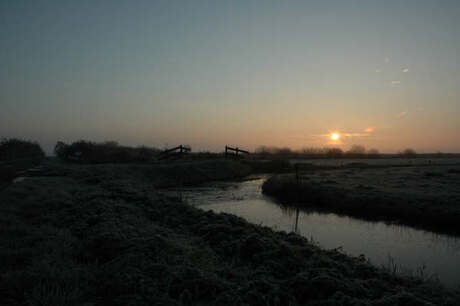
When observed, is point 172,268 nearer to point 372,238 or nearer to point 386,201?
point 372,238

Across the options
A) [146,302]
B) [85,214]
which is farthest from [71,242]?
[146,302]

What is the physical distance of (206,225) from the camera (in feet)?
34.8

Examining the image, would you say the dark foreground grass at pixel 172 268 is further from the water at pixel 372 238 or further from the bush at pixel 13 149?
the bush at pixel 13 149

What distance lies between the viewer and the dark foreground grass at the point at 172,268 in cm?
557

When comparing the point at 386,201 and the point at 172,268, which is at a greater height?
the point at 172,268

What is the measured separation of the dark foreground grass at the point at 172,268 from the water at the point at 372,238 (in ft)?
7.89

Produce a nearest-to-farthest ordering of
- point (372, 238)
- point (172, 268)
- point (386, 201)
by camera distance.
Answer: point (172, 268)
point (372, 238)
point (386, 201)

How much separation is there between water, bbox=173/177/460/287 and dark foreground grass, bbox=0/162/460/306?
2404mm

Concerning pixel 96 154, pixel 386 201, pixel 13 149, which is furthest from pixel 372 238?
pixel 13 149

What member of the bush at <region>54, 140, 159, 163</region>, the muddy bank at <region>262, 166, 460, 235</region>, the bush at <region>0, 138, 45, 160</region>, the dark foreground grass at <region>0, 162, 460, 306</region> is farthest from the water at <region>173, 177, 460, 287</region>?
the bush at <region>0, 138, 45, 160</region>

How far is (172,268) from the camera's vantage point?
21.3 feet

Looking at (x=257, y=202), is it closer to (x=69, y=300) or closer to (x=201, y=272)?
(x=201, y=272)

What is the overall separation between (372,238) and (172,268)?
9.43 meters

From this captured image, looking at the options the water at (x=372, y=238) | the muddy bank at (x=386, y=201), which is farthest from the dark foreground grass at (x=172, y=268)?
the muddy bank at (x=386, y=201)
